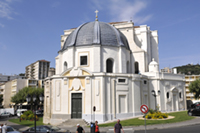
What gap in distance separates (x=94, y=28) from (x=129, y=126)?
58.2 ft

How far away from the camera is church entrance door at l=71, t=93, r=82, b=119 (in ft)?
92.8

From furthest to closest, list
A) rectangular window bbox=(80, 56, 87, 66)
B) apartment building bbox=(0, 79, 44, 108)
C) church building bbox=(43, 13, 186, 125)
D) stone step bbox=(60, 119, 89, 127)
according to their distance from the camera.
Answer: apartment building bbox=(0, 79, 44, 108), rectangular window bbox=(80, 56, 87, 66), church building bbox=(43, 13, 186, 125), stone step bbox=(60, 119, 89, 127)

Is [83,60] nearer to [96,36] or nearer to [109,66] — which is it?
[109,66]

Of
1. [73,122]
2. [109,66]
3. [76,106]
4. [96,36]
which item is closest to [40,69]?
[109,66]

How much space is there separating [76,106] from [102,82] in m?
5.04

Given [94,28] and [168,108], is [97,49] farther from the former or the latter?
[168,108]

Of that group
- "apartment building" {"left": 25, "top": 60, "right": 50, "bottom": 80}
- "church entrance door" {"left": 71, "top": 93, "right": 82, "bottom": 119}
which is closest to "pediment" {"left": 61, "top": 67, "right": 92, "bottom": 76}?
"church entrance door" {"left": 71, "top": 93, "right": 82, "bottom": 119}

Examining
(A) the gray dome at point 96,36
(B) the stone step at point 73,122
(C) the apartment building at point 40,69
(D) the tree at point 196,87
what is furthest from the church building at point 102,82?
(C) the apartment building at point 40,69

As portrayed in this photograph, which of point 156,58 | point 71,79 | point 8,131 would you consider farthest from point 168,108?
point 8,131

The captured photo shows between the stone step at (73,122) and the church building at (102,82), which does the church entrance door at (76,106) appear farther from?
the stone step at (73,122)

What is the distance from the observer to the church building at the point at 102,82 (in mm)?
28188

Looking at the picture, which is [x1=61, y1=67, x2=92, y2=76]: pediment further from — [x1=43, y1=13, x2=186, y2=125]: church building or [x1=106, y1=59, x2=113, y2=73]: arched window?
[x1=106, y1=59, x2=113, y2=73]: arched window

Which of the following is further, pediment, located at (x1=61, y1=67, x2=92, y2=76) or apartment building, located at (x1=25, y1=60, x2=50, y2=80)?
apartment building, located at (x1=25, y1=60, x2=50, y2=80)

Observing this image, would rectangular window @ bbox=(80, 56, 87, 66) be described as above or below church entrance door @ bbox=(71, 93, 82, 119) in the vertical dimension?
above
